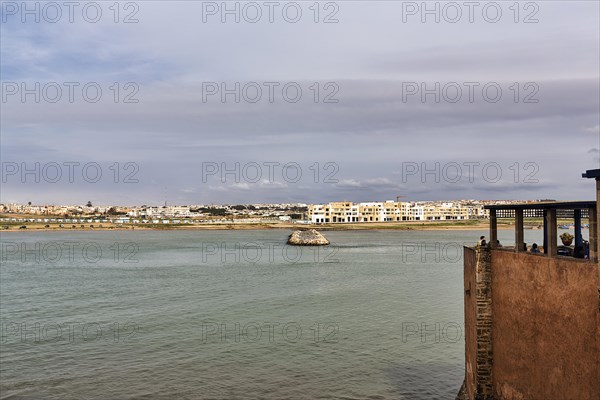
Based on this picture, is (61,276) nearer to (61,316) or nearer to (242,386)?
(61,316)

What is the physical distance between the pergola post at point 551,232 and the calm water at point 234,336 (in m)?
8.50

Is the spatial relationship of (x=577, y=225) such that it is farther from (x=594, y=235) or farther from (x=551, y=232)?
(x=594, y=235)

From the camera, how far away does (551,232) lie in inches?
424

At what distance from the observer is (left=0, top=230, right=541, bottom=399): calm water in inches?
749

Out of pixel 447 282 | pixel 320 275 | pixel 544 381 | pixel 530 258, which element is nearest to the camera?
pixel 544 381

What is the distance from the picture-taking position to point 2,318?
32.2 metres

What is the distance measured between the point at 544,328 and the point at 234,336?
1811 centimetres

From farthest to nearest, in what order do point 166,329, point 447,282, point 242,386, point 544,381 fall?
point 447,282 < point 166,329 < point 242,386 < point 544,381

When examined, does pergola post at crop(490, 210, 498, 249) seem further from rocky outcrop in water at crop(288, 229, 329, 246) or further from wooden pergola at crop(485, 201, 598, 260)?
rocky outcrop in water at crop(288, 229, 329, 246)

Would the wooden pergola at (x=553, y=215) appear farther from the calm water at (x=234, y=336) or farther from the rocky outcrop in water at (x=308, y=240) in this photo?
the rocky outcrop in water at (x=308, y=240)

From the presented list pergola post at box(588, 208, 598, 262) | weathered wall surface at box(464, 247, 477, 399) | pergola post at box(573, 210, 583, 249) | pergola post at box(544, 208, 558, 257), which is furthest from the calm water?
pergola post at box(588, 208, 598, 262)

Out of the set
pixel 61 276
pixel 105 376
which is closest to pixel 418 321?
pixel 105 376

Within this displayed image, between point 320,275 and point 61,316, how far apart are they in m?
26.7

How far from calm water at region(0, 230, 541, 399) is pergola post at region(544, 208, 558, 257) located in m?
8.50
